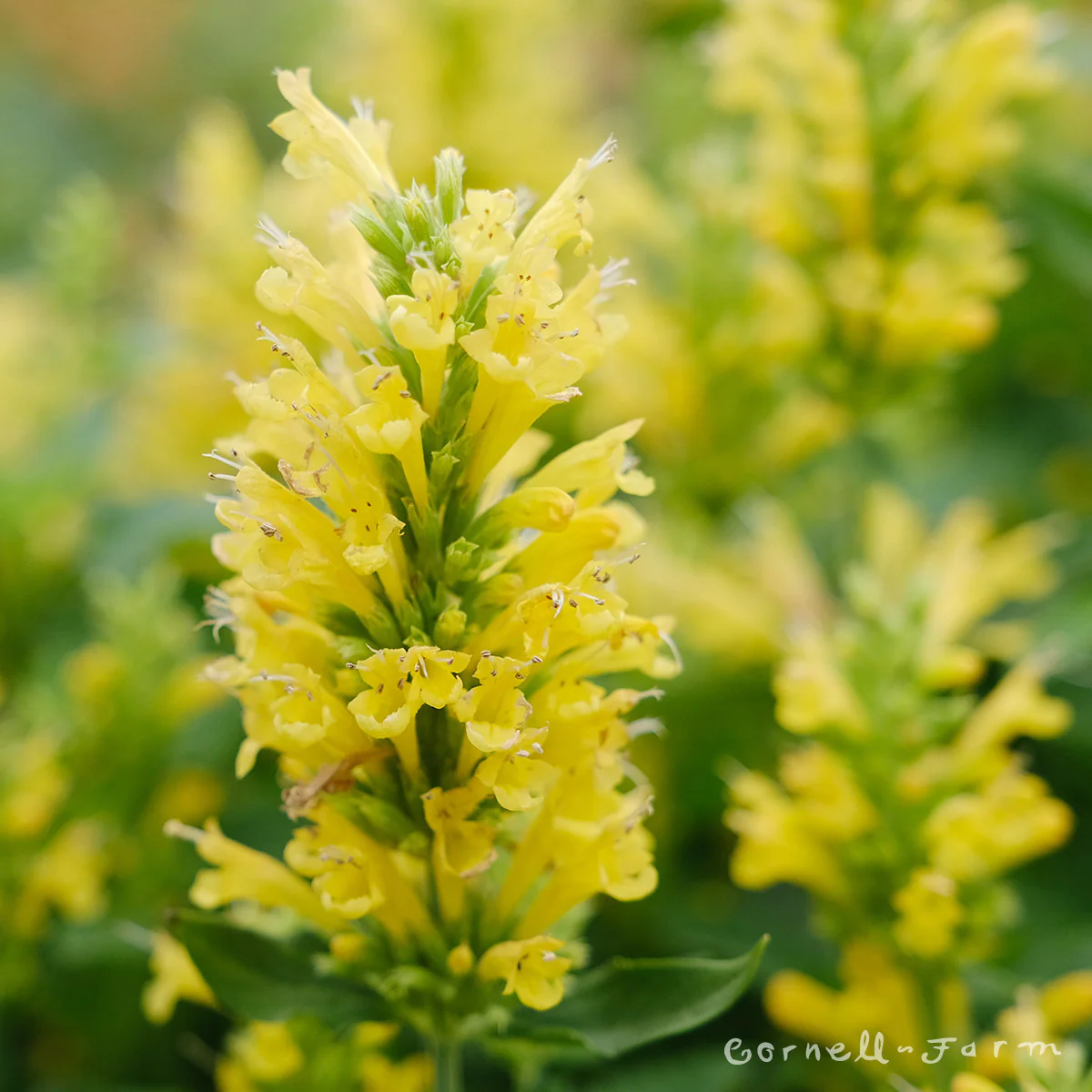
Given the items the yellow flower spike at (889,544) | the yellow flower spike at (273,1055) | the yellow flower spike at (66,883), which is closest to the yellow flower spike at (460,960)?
the yellow flower spike at (273,1055)

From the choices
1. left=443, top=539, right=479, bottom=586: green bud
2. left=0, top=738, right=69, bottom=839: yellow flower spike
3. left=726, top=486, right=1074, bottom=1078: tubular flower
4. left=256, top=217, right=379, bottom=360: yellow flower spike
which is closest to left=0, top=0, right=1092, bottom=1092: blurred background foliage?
left=0, top=738, right=69, bottom=839: yellow flower spike

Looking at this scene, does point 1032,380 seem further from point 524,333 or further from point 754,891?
point 524,333

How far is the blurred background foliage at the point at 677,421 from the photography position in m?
1.20

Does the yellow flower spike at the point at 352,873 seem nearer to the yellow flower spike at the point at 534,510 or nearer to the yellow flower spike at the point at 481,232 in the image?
the yellow flower spike at the point at 534,510

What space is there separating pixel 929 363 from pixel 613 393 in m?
0.44

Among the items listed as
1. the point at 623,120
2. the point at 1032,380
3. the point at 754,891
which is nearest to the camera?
the point at 754,891

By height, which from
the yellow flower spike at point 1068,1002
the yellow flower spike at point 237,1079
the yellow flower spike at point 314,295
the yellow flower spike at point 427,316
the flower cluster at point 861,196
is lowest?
the yellow flower spike at point 237,1079

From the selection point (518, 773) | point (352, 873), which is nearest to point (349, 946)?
point (352, 873)

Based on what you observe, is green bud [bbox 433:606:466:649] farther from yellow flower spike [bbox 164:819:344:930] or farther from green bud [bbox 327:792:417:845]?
yellow flower spike [bbox 164:819:344:930]

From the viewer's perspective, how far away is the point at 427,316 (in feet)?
2.10

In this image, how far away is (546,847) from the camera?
73cm

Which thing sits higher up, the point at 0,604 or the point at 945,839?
the point at 0,604

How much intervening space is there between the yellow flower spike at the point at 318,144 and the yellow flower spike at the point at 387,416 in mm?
137

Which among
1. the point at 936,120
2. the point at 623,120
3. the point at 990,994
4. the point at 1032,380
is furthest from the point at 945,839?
the point at 623,120
